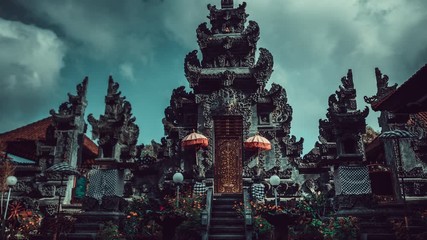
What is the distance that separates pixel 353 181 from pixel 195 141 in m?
7.58

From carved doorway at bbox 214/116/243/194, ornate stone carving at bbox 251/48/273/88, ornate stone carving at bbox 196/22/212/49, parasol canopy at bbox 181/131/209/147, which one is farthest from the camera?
ornate stone carving at bbox 196/22/212/49

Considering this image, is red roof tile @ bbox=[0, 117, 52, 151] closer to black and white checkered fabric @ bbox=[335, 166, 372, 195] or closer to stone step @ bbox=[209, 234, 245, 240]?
stone step @ bbox=[209, 234, 245, 240]

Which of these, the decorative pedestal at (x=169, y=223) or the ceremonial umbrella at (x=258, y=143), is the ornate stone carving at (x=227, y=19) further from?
the decorative pedestal at (x=169, y=223)

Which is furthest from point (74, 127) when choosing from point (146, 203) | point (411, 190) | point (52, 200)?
point (411, 190)

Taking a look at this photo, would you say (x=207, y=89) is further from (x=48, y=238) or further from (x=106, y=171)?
(x=48, y=238)

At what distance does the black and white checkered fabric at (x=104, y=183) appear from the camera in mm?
13961

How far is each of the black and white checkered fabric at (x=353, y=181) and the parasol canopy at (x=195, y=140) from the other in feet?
A: 21.9

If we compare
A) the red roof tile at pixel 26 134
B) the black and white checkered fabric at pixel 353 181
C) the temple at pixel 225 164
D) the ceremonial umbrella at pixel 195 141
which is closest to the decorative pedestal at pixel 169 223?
the temple at pixel 225 164

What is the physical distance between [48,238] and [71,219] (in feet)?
3.90

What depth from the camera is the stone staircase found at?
1234 cm

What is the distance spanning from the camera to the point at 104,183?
46.2 ft

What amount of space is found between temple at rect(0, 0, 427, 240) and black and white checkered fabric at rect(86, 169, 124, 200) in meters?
0.05

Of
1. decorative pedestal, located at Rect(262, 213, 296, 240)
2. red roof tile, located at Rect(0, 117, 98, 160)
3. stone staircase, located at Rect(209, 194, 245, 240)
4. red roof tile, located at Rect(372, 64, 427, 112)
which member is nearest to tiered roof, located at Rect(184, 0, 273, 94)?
stone staircase, located at Rect(209, 194, 245, 240)

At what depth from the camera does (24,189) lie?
17.4 m
